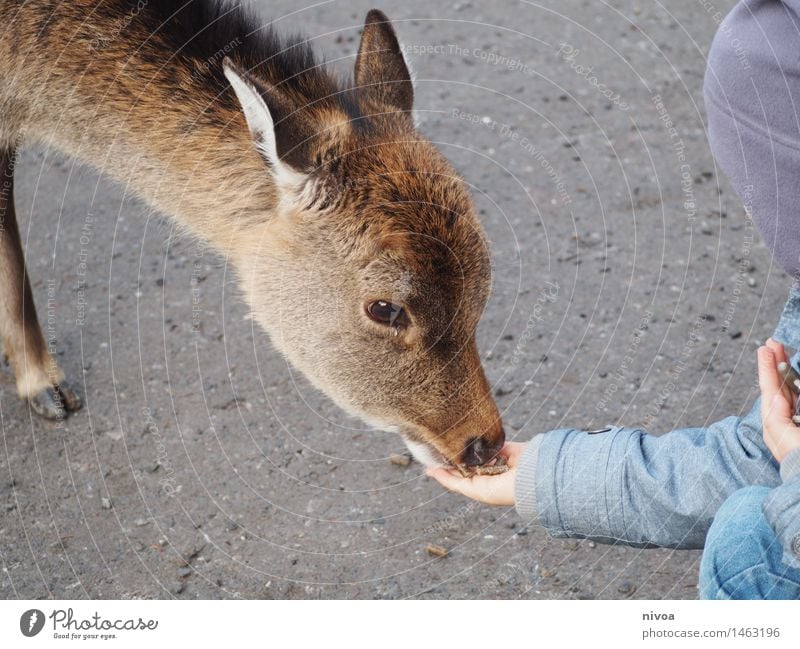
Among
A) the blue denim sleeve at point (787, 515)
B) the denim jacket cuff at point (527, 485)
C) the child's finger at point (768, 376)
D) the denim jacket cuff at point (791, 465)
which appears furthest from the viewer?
the denim jacket cuff at point (527, 485)

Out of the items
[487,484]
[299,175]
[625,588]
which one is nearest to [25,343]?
[299,175]

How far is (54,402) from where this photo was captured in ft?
17.0

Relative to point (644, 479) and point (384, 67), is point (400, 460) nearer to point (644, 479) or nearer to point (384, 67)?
point (644, 479)

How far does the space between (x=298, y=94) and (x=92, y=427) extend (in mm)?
2133

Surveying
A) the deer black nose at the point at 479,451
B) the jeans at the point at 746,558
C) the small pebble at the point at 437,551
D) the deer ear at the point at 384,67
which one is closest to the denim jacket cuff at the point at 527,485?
the deer black nose at the point at 479,451

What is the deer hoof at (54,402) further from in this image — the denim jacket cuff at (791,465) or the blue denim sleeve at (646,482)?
the denim jacket cuff at (791,465)

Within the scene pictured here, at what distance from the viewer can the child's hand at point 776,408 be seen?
331 centimetres

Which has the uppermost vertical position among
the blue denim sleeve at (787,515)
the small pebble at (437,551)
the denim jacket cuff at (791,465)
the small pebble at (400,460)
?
the denim jacket cuff at (791,465)

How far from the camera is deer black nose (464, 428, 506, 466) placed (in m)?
3.94

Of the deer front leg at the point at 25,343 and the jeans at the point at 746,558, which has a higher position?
the jeans at the point at 746,558

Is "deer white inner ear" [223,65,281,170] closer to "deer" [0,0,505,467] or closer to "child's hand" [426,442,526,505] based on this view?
"deer" [0,0,505,467]

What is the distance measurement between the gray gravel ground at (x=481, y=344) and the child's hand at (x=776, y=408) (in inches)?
47.0

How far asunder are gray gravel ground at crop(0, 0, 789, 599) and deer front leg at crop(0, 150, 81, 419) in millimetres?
118

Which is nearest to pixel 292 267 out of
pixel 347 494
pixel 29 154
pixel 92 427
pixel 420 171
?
pixel 420 171
